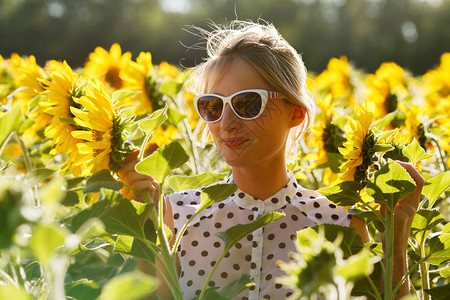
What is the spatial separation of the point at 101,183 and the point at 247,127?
366 mm

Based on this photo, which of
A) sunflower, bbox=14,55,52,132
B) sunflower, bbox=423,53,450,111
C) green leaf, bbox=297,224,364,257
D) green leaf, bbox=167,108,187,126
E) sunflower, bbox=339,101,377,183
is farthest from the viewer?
sunflower, bbox=423,53,450,111

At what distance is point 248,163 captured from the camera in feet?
3.43

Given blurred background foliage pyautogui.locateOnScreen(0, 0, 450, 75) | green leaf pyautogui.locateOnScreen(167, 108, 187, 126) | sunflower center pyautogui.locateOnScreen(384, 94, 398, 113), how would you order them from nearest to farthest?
green leaf pyautogui.locateOnScreen(167, 108, 187, 126)
sunflower center pyautogui.locateOnScreen(384, 94, 398, 113)
blurred background foliage pyautogui.locateOnScreen(0, 0, 450, 75)

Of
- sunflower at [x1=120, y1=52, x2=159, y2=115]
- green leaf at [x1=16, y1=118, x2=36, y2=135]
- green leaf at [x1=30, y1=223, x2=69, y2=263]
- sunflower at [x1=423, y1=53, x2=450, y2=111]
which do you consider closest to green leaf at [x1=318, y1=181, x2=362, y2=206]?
green leaf at [x1=30, y1=223, x2=69, y2=263]

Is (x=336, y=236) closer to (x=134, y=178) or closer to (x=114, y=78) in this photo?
(x=134, y=178)

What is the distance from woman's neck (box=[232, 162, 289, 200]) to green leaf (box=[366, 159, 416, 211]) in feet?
1.14

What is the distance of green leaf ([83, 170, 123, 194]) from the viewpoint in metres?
0.70

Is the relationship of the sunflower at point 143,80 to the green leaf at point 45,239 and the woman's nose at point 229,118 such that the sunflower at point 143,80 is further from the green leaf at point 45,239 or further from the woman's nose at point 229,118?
the green leaf at point 45,239

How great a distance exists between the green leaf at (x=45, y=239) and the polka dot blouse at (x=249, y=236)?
26.1 inches

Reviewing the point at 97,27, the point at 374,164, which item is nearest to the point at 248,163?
the point at 374,164

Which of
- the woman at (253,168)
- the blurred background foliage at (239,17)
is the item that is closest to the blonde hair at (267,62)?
the woman at (253,168)

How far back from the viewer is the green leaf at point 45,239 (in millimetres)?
397

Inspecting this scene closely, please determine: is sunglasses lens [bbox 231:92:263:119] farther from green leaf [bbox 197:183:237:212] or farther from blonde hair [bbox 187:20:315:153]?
green leaf [bbox 197:183:237:212]

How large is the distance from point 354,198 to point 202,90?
0.41 metres
